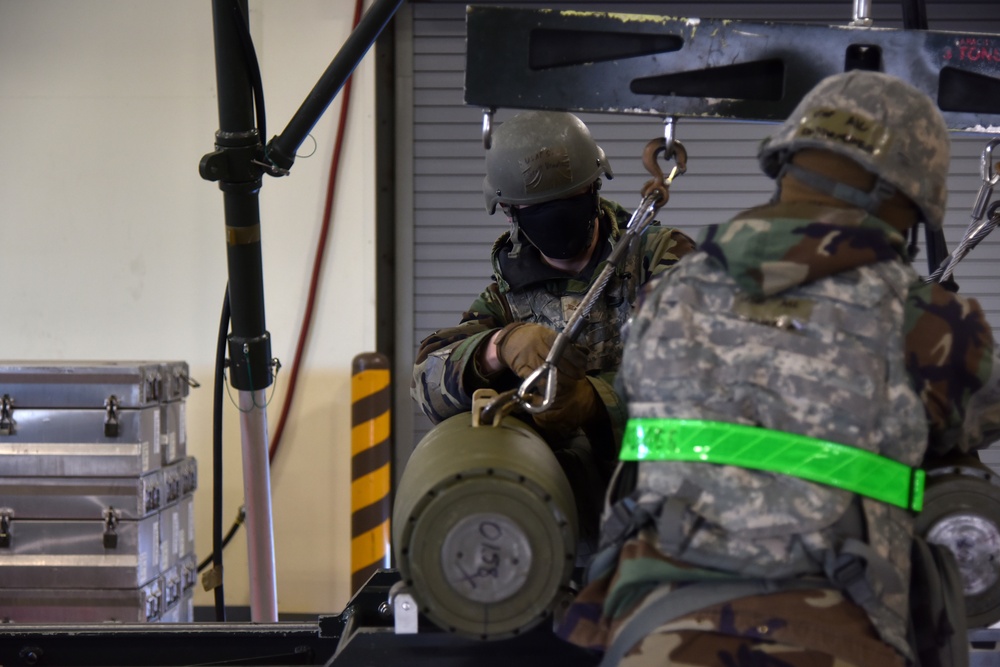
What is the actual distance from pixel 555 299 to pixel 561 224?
0.26 metres

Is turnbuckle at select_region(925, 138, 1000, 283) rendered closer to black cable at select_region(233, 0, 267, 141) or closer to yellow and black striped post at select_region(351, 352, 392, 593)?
black cable at select_region(233, 0, 267, 141)

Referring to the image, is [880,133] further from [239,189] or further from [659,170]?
[239,189]

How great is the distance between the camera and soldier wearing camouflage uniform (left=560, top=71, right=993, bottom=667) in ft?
5.90

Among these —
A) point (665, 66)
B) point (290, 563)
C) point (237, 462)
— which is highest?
point (665, 66)

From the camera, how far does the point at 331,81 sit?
3229 millimetres

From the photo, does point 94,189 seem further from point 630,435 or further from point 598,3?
point 630,435

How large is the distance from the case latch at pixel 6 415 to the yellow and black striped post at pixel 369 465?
152cm

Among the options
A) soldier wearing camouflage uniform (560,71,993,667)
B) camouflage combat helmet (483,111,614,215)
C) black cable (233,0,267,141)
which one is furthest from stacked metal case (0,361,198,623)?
soldier wearing camouflage uniform (560,71,993,667)

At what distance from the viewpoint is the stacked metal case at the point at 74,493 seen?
14.4 ft

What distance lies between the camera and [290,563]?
225 inches

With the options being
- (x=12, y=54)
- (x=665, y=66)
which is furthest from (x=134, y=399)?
(x=665, y=66)

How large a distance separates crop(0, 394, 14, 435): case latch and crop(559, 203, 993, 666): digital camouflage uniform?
10.7 ft

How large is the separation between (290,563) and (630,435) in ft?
13.4

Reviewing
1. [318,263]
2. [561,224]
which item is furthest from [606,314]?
[318,263]
